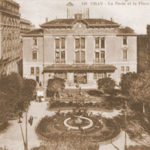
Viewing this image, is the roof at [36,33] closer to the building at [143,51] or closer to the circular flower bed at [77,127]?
the building at [143,51]

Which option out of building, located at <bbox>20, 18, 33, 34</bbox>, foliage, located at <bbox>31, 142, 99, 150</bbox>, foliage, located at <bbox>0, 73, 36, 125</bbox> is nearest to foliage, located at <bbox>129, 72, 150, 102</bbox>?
foliage, located at <bbox>31, 142, 99, 150</bbox>

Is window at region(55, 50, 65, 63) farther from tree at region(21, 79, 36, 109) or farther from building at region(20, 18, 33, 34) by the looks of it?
building at region(20, 18, 33, 34)

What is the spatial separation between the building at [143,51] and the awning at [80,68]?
132 inches

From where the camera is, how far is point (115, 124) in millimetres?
17672

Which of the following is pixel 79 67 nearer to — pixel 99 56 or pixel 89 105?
pixel 99 56

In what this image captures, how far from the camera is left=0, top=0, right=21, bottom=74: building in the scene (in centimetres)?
2570

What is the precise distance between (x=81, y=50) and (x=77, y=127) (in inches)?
503

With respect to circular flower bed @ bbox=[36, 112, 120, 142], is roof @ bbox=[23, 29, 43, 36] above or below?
above

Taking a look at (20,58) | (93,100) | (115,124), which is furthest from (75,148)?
(20,58)

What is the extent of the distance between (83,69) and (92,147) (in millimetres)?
14619

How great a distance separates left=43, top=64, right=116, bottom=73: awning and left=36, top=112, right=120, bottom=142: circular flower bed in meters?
9.59

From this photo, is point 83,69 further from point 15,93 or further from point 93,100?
point 15,93

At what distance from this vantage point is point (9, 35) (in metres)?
27.9

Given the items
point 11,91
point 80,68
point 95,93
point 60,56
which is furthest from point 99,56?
point 11,91
